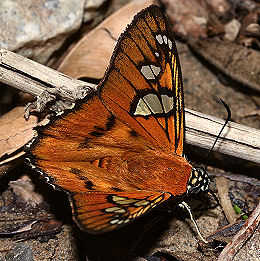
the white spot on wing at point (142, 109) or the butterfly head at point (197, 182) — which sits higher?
the white spot on wing at point (142, 109)

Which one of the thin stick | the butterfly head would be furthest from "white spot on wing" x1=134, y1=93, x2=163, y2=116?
the butterfly head

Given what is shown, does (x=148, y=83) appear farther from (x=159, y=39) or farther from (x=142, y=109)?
(x=159, y=39)

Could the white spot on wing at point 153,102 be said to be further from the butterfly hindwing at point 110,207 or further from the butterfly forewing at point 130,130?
the butterfly hindwing at point 110,207

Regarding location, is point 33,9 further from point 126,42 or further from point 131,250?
point 131,250

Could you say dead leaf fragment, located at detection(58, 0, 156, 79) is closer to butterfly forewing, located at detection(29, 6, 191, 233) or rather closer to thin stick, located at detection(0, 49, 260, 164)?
thin stick, located at detection(0, 49, 260, 164)

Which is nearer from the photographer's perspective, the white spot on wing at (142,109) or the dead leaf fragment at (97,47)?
→ the white spot on wing at (142,109)

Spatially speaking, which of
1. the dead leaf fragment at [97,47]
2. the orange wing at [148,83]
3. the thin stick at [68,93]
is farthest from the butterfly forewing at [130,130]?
the dead leaf fragment at [97,47]

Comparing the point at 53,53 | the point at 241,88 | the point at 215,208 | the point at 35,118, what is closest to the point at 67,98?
the point at 35,118

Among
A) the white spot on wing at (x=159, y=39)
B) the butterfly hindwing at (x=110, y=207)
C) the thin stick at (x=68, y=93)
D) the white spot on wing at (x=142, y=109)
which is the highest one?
the white spot on wing at (x=159, y=39)
